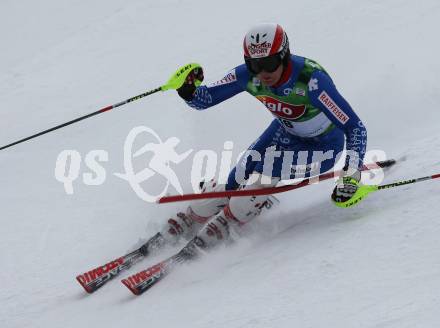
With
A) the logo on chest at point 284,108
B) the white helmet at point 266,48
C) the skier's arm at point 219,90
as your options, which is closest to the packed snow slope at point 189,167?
the logo on chest at point 284,108

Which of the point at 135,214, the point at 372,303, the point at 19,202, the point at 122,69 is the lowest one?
the point at 372,303

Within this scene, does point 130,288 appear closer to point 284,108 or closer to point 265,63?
point 284,108

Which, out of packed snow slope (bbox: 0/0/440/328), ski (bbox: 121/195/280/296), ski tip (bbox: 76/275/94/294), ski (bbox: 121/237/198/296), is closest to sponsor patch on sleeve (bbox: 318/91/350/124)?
packed snow slope (bbox: 0/0/440/328)

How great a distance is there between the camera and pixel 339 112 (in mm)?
4383

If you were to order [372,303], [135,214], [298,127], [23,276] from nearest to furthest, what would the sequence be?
[372,303] < [298,127] < [23,276] < [135,214]

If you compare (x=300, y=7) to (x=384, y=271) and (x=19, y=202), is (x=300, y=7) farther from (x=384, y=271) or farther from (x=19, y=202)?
(x=384, y=271)

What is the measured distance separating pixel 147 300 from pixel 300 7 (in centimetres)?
660

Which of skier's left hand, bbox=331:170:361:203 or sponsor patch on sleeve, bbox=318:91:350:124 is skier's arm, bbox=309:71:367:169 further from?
skier's left hand, bbox=331:170:361:203

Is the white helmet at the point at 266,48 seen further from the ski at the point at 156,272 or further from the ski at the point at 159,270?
the ski at the point at 156,272

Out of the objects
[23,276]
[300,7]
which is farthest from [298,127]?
[300,7]

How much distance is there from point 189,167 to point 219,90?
1.80 meters

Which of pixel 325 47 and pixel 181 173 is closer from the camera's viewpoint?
pixel 181 173

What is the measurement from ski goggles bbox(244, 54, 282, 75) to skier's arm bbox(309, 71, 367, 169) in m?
0.31

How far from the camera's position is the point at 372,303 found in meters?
3.19
